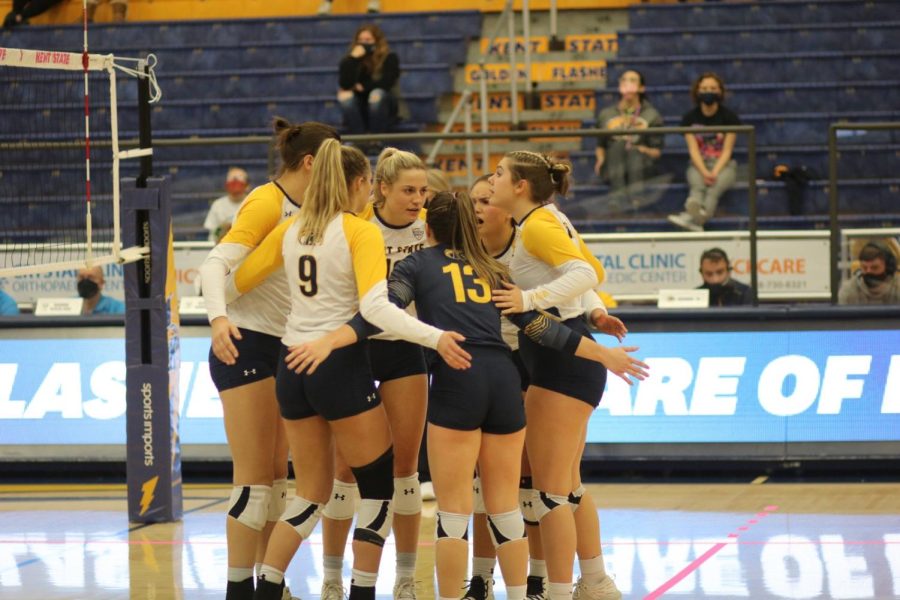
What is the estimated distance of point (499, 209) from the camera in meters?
5.92

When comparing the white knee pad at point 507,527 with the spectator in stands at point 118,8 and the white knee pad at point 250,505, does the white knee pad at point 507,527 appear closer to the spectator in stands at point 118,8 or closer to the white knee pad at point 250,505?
the white knee pad at point 250,505

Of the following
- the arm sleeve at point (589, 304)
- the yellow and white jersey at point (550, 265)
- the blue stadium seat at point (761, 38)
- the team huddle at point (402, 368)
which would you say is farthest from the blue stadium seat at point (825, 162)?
the blue stadium seat at point (761, 38)

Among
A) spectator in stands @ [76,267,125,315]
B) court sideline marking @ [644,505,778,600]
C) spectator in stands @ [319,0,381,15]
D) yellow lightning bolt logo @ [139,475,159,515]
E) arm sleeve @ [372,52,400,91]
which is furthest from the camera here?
spectator in stands @ [319,0,381,15]

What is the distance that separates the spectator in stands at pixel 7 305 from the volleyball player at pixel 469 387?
17.8 ft

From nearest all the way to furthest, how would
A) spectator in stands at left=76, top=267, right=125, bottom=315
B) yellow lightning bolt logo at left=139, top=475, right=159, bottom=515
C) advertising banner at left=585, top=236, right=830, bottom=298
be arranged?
1. yellow lightning bolt logo at left=139, top=475, right=159, bottom=515
2. advertising banner at left=585, top=236, right=830, bottom=298
3. spectator in stands at left=76, top=267, right=125, bottom=315

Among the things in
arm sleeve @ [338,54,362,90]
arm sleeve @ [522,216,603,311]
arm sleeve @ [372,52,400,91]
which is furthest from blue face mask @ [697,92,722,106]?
arm sleeve @ [522,216,603,311]

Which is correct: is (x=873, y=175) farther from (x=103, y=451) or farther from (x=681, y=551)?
(x=103, y=451)

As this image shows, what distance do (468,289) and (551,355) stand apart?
0.49 metres

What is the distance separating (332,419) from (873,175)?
581cm

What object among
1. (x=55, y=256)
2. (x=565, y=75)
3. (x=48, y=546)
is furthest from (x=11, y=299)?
(x=565, y=75)

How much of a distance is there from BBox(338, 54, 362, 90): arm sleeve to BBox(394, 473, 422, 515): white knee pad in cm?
861

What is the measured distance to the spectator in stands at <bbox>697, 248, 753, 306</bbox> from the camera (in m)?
9.55

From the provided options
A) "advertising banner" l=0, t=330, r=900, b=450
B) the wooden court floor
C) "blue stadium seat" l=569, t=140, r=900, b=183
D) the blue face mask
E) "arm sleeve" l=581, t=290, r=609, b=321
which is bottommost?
the wooden court floor

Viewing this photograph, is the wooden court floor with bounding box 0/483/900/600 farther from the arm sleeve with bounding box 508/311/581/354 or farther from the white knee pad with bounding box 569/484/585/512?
the arm sleeve with bounding box 508/311/581/354
